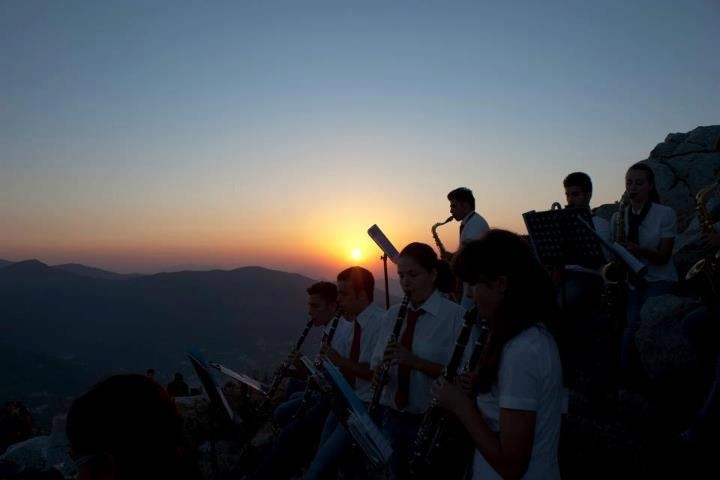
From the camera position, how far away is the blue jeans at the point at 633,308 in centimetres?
697

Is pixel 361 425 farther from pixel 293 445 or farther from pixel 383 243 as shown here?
pixel 293 445

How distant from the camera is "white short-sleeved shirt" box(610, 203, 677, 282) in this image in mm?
6961

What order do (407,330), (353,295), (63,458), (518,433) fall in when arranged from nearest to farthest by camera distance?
(518,433), (407,330), (353,295), (63,458)

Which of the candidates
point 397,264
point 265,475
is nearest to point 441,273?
point 397,264

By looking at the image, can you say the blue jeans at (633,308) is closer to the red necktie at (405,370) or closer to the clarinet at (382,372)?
the red necktie at (405,370)

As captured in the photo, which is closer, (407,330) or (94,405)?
(94,405)

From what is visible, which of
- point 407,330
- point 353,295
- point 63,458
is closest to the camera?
point 407,330

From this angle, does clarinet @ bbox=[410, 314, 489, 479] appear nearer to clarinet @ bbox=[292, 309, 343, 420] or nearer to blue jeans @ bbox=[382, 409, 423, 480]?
blue jeans @ bbox=[382, 409, 423, 480]

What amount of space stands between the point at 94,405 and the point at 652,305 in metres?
8.49

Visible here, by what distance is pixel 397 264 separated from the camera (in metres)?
5.43

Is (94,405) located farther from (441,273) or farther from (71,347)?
(71,347)

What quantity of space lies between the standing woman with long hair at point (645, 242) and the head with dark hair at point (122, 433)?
6.47 m

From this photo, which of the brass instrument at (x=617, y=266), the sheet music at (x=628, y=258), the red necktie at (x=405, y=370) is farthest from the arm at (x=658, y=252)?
the red necktie at (x=405, y=370)

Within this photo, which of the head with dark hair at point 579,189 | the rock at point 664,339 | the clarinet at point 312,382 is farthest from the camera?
the head with dark hair at point 579,189
